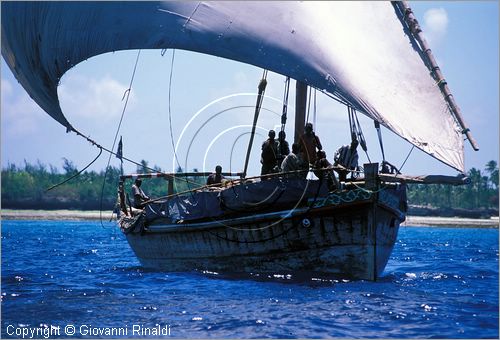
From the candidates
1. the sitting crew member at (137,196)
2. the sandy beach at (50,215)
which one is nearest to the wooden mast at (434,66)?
the sitting crew member at (137,196)

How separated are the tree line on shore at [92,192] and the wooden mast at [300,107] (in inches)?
2869

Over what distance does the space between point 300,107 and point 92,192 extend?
296 ft

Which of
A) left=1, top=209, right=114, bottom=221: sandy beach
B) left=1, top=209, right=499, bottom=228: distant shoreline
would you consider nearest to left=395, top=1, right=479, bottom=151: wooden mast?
left=1, top=209, right=499, bottom=228: distant shoreline

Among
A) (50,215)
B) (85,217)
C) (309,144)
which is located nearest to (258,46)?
(309,144)

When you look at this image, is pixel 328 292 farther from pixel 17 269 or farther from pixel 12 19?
pixel 12 19

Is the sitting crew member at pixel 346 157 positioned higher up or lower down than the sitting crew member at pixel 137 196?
higher up

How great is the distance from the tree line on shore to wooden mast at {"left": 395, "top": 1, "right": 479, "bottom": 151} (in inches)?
3013

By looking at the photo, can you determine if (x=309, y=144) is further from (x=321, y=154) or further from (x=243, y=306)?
(x=243, y=306)

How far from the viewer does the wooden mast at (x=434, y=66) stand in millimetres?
12562

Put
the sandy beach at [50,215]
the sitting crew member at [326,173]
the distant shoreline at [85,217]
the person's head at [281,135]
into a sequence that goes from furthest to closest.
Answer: the distant shoreline at [85,217] → the sandy beach at [50,215] → the person's head at [281,135] → the sitting crew member at [326,173]

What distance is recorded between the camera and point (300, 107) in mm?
17500

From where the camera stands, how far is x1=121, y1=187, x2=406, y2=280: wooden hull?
14625 mm

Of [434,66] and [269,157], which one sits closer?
[434,66]

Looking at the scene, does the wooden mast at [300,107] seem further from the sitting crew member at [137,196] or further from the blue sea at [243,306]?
the sitting crew member at [137,196]
